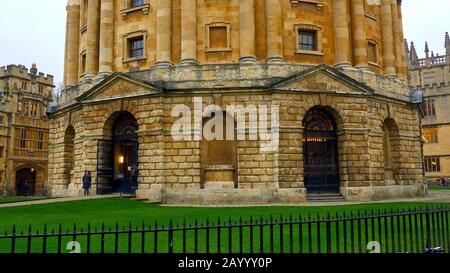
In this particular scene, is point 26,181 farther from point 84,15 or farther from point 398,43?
point 398,43

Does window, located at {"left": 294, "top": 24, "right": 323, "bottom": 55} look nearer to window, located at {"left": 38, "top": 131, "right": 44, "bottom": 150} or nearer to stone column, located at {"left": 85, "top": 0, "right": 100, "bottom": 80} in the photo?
stone column, located at {"left": 85, "top": 0, "right": 100, "bottom": 80}

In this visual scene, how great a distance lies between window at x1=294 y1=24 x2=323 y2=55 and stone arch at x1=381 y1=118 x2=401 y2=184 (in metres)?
7.38

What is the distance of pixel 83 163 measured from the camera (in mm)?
29406

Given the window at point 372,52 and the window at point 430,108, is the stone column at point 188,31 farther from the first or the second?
the window at point 430,108

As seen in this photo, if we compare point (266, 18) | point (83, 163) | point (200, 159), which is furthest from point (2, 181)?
point (266, 18)

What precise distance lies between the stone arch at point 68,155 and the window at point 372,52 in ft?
75.7

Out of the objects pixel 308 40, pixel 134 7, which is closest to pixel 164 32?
pixel 134 7

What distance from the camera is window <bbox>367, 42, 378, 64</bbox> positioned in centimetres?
3247

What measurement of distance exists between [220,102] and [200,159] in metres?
3.66

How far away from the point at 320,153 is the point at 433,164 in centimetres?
4170

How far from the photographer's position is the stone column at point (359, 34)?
99.0ft
